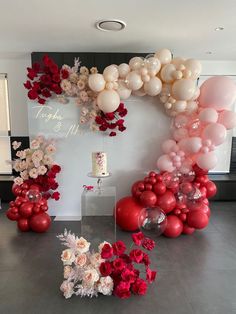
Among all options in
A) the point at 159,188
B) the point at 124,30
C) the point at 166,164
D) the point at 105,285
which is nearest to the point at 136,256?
the point at 105,285

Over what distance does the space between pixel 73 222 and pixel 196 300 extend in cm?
211

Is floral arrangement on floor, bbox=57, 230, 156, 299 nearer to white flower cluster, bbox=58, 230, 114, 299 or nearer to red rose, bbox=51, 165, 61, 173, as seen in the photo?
white flower cluster, bbox=58, 230, 114, 299

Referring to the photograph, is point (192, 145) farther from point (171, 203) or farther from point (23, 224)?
point (23, 224)

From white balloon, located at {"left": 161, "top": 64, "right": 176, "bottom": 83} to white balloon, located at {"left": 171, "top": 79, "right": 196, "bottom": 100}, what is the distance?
99mm

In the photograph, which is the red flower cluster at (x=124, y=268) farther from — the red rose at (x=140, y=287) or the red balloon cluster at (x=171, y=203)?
the red balloon cluster at (x=171, y=203)

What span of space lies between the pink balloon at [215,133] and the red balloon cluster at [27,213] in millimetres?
2431

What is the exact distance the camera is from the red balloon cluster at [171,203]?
298 cm

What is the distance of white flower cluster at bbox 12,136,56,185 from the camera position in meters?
3.24

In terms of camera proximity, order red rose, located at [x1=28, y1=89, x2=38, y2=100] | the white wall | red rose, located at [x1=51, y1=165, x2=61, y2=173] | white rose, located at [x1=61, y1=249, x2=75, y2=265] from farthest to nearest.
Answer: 1. the white wall
2. red rose, located at [x1=51, y1=165, x2=61, y2=173]
3. red rose, located at [x1=28, y1=89, x2=38, y2=100]
4. white rose, located at [x1=61, y1=249, x2=75, y2=265]

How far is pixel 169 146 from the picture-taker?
322cm

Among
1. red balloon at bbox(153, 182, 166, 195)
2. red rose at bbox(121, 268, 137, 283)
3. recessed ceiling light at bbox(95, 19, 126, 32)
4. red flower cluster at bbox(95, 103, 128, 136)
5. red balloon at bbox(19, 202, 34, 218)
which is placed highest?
recessed ceiling light at bbox(95, 19, 126, 32)

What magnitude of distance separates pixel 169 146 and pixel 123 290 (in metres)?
1.96

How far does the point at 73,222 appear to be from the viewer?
140 inches

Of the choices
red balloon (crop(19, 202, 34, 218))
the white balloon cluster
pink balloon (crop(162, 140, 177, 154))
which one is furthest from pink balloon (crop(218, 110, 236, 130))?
red balloon (crop(19, 202, 34, 218))
